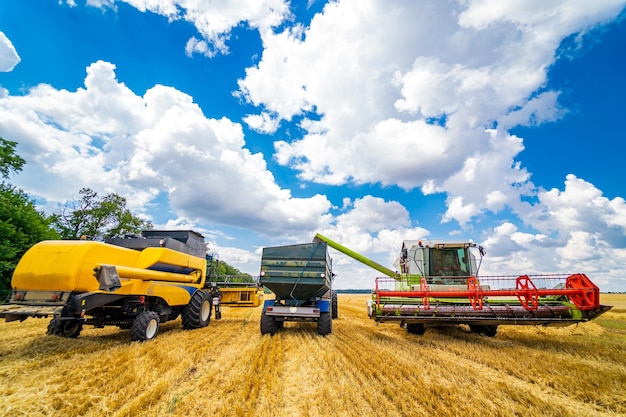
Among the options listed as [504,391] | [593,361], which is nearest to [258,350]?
[504,391]

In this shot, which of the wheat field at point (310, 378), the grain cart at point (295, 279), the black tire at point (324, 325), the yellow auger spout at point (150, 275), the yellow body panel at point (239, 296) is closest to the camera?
the wheat field at point (310, 378)

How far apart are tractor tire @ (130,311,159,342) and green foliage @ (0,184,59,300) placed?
12.0 meters

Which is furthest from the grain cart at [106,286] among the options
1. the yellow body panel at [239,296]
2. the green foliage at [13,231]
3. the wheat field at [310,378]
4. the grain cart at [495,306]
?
the green foliage at [13,231]

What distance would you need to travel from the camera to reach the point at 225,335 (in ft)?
26.4

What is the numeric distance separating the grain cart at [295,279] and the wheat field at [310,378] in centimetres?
110

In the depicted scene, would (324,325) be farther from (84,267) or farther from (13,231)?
(13,231)

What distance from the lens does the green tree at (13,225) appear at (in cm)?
1423

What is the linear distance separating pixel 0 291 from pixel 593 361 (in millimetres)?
22027

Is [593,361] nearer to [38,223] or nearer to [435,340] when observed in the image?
[435,340]

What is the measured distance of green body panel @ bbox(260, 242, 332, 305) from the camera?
830 centimetres

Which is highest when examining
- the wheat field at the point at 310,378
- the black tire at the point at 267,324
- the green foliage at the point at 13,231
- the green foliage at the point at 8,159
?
the green foliage at the point at 8,159

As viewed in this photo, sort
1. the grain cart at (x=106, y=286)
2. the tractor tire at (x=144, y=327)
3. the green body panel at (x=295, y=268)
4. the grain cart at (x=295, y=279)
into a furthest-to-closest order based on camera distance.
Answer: the green body panel at (x=295, y=268)
the grain cart at (x=295, y=279)
the tractor tire at (x=144, y=327)
the grain cart at (x=106, y=286)

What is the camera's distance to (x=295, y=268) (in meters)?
8.38

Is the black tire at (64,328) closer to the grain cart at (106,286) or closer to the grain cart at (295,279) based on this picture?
the grain cart at (106,286)
